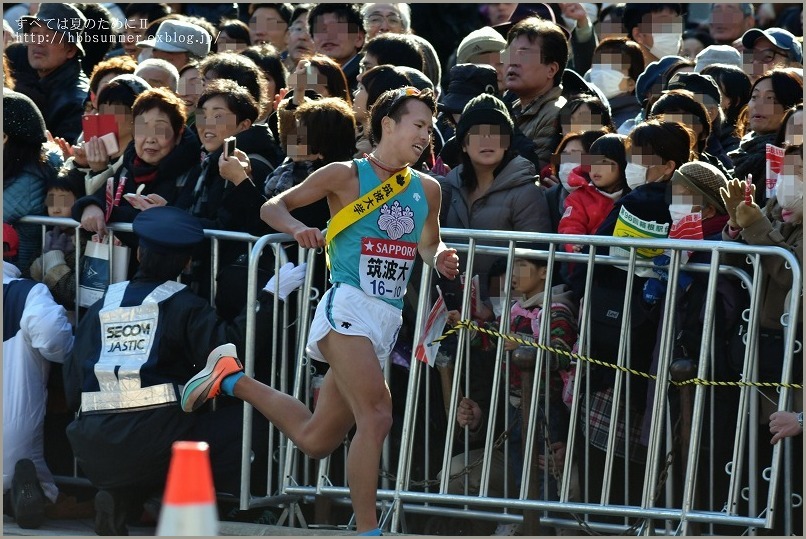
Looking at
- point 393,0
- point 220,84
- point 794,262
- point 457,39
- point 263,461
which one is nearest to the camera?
point 794,262

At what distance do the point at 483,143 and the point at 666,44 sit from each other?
3.11 meters

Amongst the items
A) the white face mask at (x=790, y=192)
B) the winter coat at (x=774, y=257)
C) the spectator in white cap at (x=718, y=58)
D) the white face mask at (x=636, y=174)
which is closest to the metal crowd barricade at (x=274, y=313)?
the white face mask at (x=636, y=174)

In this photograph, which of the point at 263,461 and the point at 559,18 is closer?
the point at 263,461

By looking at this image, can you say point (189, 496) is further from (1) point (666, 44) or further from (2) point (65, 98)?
(1) point (666, 44)

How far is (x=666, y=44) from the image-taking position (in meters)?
10.5

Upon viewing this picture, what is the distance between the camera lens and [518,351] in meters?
7.35

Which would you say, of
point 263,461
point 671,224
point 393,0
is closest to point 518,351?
point 671,224

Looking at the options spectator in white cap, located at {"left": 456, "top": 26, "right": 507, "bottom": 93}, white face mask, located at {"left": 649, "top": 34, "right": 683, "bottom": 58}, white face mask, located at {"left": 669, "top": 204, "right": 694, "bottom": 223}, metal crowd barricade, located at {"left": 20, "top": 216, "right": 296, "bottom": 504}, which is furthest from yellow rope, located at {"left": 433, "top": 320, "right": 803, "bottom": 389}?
white face mask, located at {"left": 649, "top": 34, "right": 683, "bottom": 58}

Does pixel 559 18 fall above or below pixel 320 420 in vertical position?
above

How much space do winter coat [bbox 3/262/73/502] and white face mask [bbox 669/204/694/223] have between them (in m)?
3.40

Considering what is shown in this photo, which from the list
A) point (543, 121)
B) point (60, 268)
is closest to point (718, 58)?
point (543, 121)

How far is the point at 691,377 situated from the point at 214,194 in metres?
2.87

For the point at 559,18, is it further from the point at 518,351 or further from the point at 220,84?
the point at 518,351

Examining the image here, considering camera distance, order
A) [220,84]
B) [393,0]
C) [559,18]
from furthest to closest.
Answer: [559,18]
[393,0]
[220,84]
